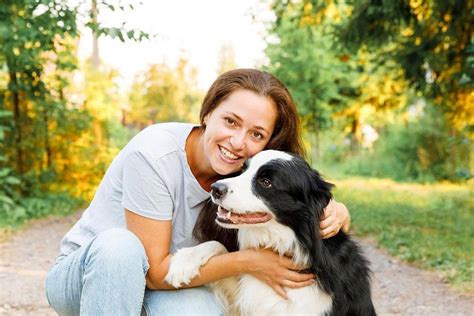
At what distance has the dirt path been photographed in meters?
3.96

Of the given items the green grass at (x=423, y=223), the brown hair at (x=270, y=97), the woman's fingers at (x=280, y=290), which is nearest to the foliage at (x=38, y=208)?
the green grass at (x=423, y=223)

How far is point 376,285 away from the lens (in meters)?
4.67

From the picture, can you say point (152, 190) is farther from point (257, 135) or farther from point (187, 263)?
point (257, 135)

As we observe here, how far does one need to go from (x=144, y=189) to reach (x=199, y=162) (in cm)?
31

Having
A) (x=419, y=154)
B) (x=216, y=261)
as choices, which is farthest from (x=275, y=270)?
(x=419, y=154)

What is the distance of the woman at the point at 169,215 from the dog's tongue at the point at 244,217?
19 centimetres

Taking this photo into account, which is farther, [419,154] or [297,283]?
[419,154]

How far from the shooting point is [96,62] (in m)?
14.4

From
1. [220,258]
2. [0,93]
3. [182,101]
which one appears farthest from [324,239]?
[182,101]

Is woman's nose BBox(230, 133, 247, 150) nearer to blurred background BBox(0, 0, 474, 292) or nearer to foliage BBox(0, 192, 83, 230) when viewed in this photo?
blurred background BBox(0, 0, 474, 292)

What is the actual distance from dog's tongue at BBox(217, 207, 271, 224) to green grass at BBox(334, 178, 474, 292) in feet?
8.54

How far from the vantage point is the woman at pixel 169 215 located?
2.32m

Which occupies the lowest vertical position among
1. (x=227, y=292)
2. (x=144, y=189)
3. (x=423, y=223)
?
(x=423, y=223)

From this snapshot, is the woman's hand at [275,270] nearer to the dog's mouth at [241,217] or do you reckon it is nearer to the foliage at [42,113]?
the dog's mouth at [241,217]
